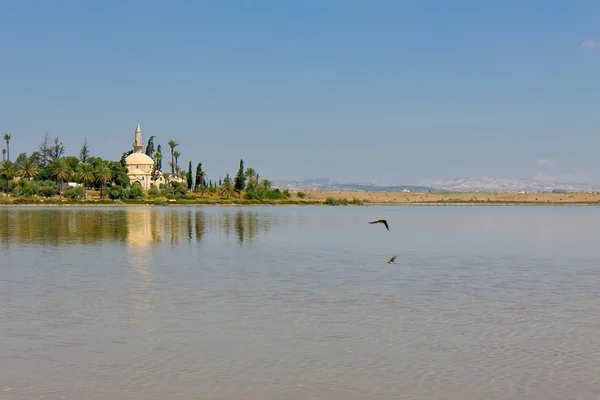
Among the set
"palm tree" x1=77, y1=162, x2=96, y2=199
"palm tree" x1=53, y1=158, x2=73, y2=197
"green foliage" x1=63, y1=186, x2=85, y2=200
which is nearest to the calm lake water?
"green foliage" x1=63, y1=186, x2=85, y2=200

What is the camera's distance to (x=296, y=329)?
1786cm

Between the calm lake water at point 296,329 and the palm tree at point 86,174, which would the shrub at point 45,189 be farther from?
the calm lake water at point 296,329

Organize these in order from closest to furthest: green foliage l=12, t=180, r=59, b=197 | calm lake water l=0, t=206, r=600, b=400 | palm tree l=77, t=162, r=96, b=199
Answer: calm lake water l=0, t=206, r=600, b=400 < green foliage l=12, t=180, r=59, b=197 < palm tree l=77, t=162, r=96, b=199

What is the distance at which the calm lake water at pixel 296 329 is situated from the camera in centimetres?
1311

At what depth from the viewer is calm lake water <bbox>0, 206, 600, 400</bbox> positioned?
13.1 m

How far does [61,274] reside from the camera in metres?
28.7

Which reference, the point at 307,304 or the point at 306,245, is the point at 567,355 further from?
the point at 306,245

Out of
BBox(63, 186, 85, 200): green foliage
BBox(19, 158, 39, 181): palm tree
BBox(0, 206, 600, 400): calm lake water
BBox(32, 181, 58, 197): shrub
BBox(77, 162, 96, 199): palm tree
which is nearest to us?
BBox(0, 206, 600, 400): calm lake water

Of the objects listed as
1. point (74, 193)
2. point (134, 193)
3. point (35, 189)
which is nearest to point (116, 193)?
point (134, 193)

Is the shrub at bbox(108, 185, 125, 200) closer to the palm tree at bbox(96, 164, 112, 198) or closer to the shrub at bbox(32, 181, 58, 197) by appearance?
the palm tree at bbox(96, 164, 112, 198)

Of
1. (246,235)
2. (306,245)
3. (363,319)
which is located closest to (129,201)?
(246,235)

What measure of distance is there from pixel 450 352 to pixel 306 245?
31.1 m

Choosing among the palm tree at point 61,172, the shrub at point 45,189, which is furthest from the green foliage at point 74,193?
the shrub at point 45,189

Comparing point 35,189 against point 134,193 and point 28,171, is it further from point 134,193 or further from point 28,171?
point 134,193
